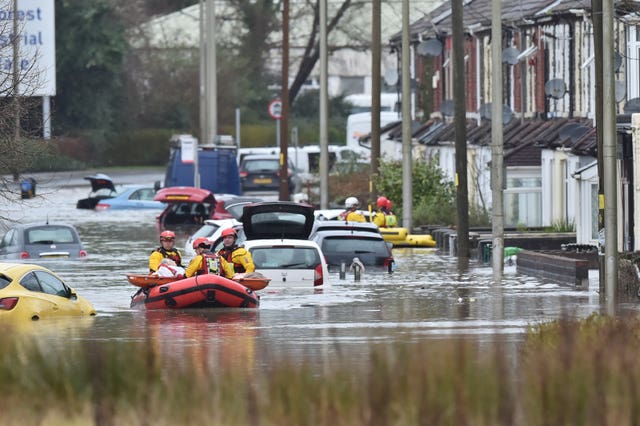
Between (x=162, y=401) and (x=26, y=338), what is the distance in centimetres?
346

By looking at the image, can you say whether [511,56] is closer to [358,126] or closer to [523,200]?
[523,200]

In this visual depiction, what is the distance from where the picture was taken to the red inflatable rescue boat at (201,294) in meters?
26.2

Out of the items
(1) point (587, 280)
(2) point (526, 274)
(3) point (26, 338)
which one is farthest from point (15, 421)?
(2) point (526, 274)

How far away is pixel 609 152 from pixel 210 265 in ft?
20.2

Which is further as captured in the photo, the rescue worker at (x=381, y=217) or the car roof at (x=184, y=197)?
the car roof at (x=184, y=197)

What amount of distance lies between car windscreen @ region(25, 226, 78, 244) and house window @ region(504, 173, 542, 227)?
Answer: 12.1m

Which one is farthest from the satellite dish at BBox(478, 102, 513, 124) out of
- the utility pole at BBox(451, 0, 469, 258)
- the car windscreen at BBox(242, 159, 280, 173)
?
the car windscreen at BBox(242, 159, 280, 173)

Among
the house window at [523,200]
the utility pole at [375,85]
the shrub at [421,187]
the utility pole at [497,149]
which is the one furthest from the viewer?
the utility pole at [375,85]

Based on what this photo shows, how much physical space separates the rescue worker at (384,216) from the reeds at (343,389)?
26.9 m

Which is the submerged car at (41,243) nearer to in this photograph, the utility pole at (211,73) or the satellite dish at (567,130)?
the satellite dish at (567,130)

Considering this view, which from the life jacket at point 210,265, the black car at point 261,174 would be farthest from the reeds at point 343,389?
the black car at point 261,174

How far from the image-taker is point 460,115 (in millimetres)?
39250

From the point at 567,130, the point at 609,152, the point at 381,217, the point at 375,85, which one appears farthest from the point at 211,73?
the point at 609,152

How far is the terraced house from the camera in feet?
129
